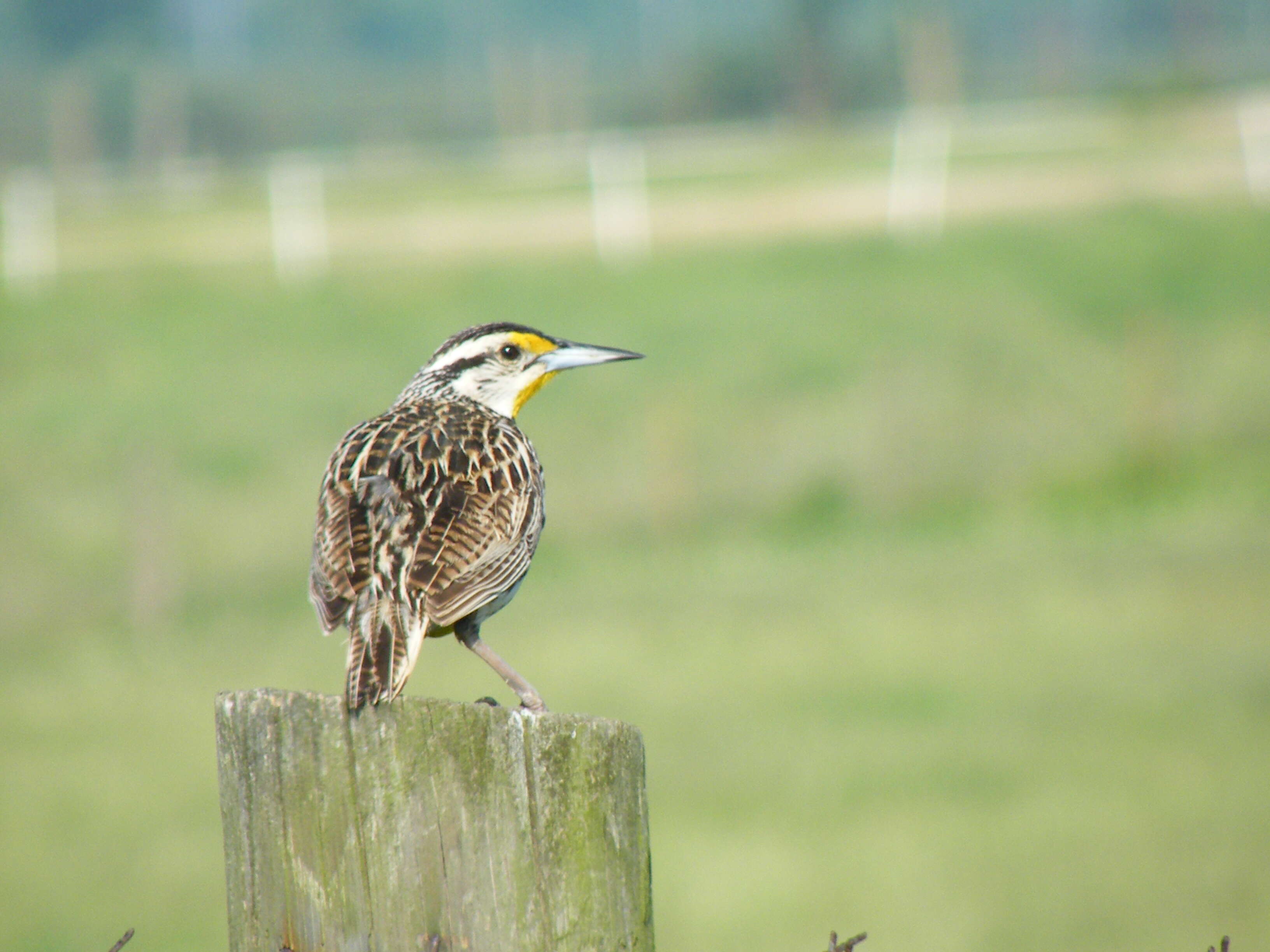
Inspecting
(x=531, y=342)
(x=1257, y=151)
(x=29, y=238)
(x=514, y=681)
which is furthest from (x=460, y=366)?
(x=1257, y=151)

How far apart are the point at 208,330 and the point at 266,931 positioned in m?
20.8

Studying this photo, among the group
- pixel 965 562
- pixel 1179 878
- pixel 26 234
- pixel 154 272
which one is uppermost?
pixel 26 234

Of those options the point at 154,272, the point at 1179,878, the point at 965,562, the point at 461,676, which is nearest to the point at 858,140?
the point at 154,272

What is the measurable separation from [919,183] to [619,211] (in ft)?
17.5

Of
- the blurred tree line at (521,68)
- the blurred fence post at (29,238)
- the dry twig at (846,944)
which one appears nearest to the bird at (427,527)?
the dry twig at (846,944)

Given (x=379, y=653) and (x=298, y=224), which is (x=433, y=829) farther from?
(x=298, y=224)

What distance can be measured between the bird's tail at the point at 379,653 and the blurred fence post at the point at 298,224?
22.2m

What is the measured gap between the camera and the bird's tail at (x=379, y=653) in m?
2.17

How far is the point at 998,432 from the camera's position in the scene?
18250 millimetres

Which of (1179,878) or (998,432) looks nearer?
(1179,878)

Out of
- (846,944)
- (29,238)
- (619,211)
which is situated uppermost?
(29,238)

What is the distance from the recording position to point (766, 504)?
55.6ft

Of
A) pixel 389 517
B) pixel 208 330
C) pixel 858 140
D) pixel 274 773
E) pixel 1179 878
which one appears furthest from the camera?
pixel 858 140

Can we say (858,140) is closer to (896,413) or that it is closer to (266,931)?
(896,413)
